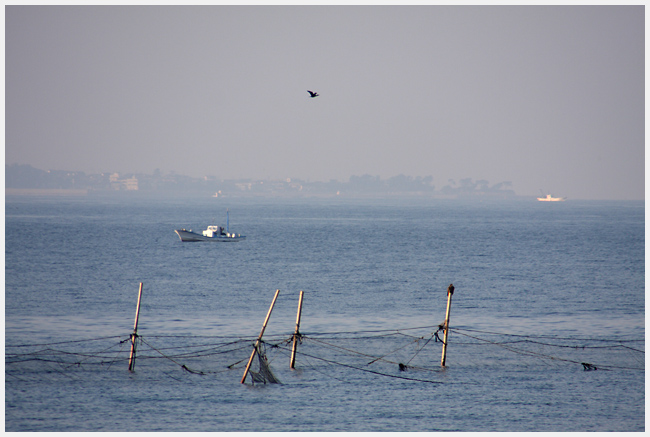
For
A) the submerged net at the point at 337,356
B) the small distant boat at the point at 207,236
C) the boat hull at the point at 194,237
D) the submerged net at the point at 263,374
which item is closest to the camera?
the submerged net at the point at 263,374

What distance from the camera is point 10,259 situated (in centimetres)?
9212

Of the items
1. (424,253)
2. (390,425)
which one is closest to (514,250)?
(424,253)

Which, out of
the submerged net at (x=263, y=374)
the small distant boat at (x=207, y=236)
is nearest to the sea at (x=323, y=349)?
the submerged net at (x=263, y=374)

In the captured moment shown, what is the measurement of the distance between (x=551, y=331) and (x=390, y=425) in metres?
21.0

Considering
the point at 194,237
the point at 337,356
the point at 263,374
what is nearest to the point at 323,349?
the point at 337,356

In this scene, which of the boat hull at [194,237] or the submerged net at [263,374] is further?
the boat hull at [194,237]

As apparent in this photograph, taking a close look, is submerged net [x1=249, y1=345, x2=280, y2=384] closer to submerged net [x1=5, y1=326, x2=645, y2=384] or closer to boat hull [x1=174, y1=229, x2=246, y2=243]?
submerged net [x1=5, y1=326, x2=645, y2=384]

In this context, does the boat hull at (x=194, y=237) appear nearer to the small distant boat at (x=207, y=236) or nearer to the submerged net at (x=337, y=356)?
the small distant boat at (x=207, y=236)

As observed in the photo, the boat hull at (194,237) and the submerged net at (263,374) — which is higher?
the submerged net at (263,374)

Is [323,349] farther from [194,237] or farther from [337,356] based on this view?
[194,237]

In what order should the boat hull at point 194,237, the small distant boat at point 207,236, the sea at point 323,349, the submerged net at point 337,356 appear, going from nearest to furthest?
the sea at point 323,349, the submerged net at point 337,356, the small distant boat at point 207,236, the boat hull at point 194,237

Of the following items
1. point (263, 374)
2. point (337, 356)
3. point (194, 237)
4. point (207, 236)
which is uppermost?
point (263, 374)

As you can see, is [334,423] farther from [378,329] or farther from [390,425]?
[378,329]

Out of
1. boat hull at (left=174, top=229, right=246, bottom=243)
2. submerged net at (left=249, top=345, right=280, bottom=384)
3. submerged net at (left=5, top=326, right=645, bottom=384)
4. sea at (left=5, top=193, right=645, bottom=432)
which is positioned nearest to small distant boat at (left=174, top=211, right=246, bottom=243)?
boat hull at (left=174, top=229, right=246, bottom=243)
